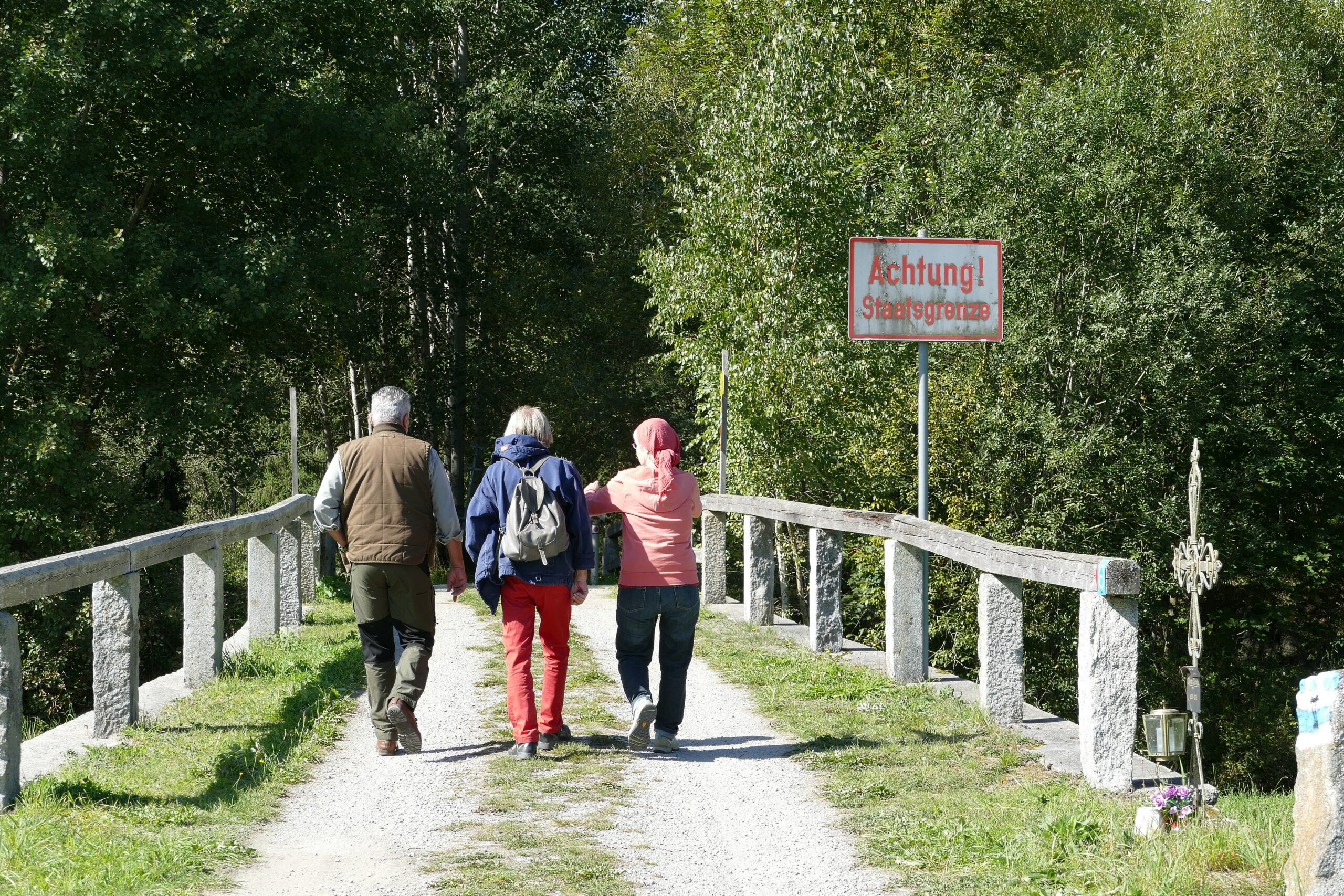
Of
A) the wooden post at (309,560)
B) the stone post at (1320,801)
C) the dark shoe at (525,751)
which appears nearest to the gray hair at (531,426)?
the dark shoe at (525,751)

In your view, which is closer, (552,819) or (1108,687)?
(552,819)

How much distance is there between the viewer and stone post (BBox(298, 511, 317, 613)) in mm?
13433

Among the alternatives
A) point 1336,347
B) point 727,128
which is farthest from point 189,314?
point 1336,347

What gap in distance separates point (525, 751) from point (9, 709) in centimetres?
244

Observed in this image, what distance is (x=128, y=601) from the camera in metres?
6.84

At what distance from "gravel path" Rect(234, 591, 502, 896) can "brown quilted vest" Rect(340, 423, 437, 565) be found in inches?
41.6

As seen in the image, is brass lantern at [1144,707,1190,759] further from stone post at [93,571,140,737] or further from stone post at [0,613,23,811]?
stone post at [93,571,140,737]

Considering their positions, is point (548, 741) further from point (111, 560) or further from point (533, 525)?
point (111, 560)

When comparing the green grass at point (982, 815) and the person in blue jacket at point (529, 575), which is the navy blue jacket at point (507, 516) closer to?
the person in blue jacket at point (529, 575)

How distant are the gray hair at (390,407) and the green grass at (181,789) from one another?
1793mm

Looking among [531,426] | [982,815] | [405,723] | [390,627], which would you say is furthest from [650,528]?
[982,815]

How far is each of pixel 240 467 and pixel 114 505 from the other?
12.4 ft

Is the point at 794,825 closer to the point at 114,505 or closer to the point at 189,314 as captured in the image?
the point at 189,314

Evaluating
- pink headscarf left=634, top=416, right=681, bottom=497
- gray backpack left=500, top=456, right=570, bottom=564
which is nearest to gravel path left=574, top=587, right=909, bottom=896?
gray backpack left=500, top=456, right=570, bottom=564
